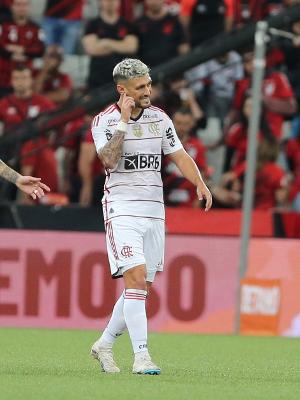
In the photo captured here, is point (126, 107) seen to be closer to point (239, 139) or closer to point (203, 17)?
point (239, 139)

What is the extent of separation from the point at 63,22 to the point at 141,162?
9.96 metres

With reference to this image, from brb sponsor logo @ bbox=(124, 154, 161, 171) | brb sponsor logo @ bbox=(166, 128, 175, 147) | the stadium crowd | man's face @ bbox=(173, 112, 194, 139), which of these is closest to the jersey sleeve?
brb sponsor logo @ bbox=(166, 128, 175, 147)

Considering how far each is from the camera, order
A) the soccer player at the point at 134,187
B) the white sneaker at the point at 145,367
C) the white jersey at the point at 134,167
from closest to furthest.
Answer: the white sneaker at the point at 145,367 → the soccer player at the point at 134,187 → the white jersey at the point at 134,167

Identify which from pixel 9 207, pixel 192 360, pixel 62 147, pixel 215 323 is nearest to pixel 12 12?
pixel 62 147

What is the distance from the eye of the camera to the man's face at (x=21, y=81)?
674 inches

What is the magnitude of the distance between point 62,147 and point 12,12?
6.73 feet

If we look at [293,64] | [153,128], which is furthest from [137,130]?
[293,64]

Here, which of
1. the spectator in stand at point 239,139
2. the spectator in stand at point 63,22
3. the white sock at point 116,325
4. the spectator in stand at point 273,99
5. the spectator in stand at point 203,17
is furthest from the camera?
the spectator in stand at point 63,22

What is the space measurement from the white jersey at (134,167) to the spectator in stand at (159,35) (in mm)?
8736

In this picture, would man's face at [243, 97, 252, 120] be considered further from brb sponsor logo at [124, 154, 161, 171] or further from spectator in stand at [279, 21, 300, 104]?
brb sponsor logo at [124, 154, 161, 171]

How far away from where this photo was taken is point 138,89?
30.9 feet

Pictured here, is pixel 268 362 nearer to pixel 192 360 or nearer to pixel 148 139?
pixel 192 360

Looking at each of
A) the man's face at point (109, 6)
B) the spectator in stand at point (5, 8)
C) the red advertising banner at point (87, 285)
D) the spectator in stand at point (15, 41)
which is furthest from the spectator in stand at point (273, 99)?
the spectator in stand at point (5, 8)

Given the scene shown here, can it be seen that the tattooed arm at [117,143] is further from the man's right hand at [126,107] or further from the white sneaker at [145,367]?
the white sneaker at [145,367]
